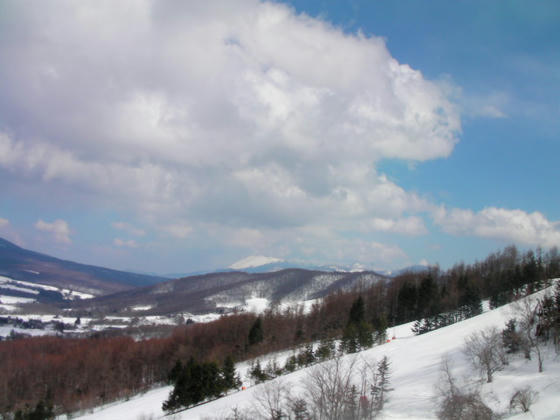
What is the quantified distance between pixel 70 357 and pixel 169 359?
24386 mm

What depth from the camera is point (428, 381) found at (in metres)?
39.4

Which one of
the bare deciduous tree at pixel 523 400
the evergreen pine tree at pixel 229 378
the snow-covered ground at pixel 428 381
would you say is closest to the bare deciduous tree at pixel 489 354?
the snow-covered ground at pixel 428 381

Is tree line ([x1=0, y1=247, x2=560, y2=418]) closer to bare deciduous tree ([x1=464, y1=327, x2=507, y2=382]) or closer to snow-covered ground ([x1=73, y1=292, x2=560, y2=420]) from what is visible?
snow-covered ground ([x1=73, y1=292, x2=560, y2=420])

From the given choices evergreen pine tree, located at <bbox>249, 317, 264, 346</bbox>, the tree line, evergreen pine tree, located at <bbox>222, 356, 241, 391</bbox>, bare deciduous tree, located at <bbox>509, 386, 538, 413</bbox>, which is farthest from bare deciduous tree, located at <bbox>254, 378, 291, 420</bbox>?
evergreen pine tree, located at <bbox>249, 317, 264, 346</bbox>

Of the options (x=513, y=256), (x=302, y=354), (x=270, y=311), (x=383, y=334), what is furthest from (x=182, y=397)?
(x=513, y=256)

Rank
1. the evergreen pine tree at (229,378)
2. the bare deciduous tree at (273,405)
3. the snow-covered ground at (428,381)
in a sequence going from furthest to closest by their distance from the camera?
the evergreen pine tree at (229,378)
the snow-covered ground at (428,381)
the bare deciduous tree at (273,405)

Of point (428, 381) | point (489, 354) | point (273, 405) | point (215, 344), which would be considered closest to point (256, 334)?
point (215, 344)

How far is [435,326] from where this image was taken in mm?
80750

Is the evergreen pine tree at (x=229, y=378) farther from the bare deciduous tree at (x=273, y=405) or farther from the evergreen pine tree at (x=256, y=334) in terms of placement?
the evergreen pine tree at (x=256, y=334)

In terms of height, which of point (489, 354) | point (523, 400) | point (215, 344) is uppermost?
point (489, 354)

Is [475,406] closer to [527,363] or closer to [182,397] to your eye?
[527,363]

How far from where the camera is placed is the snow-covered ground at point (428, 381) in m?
30.2

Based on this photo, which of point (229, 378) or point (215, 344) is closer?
point (229, 378)

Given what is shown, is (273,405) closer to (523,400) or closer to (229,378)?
(229,378)
